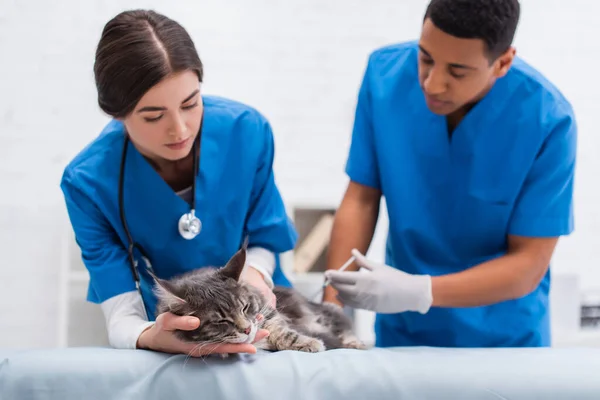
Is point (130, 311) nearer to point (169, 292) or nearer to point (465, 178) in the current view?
point (169, 292)

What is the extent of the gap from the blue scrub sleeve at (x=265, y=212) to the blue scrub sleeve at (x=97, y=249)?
290 millimetres

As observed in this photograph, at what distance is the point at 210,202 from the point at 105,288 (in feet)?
0.89

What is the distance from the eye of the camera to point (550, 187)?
1.34 metres

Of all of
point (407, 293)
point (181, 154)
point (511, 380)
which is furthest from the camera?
point (407, 293)

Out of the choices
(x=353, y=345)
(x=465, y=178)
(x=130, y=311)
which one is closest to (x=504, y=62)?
(x=465, y=178)

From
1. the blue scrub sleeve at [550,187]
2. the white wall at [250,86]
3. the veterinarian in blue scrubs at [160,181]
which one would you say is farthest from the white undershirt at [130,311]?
the white wall at [250,86]

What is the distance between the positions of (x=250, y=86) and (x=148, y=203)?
1467mm

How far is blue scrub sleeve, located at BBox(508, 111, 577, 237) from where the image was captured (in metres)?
1.32

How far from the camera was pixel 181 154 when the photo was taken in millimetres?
1187

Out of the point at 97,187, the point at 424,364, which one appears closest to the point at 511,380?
the point at 424,364

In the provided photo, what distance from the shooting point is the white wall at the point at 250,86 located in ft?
8.02

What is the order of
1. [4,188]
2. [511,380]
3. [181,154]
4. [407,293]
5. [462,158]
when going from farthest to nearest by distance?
[4,188]
[462,158]
[407,293]
[181,154]
[511,380]

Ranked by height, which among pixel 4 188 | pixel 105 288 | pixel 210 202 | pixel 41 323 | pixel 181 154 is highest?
pixel 181 154

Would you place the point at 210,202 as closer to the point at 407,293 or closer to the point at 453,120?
the point at 407,293
